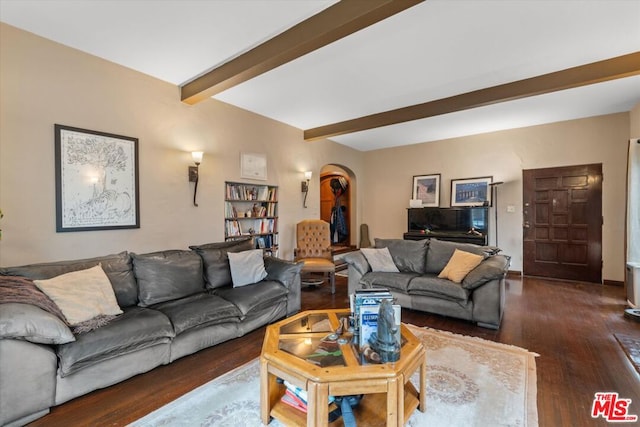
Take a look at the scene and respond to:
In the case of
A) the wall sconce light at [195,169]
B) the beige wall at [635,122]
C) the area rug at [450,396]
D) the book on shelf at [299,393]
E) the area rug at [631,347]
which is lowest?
the area rug at [450,396]

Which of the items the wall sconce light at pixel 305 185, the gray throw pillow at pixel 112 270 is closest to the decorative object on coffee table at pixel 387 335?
the gray throw pillow at pixel 112 270

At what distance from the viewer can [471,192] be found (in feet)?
19.5

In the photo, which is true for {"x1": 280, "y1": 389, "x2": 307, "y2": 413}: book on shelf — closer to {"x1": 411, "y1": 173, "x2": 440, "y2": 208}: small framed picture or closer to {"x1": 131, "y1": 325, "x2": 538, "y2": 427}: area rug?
{"x1": 131, "y1": 325, "x2": 538, "y2": 427}: area rug

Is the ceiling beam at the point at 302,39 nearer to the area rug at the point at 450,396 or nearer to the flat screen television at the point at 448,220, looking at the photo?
the area rug at the point at 450,396

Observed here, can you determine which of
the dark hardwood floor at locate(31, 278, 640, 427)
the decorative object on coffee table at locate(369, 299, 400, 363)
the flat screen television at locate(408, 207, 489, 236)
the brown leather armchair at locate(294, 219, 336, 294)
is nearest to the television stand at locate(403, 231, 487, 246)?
the flat screen television at locate(408, 207, 489, 236)

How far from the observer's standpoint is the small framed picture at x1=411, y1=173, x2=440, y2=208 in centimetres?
635

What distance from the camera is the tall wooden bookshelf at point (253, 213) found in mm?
4387

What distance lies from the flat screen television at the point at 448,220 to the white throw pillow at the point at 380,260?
2347 millimetres

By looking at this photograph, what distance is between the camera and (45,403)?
5.74 ft

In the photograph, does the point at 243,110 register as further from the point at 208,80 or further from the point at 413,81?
the point at 413,81

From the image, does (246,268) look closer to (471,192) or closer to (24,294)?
(24,294)

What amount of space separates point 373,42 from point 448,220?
13.9ft

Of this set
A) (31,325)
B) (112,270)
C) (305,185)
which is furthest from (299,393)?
(305,185)

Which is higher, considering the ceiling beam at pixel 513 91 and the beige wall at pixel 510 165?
the ceiling beam at pixel 513 91
